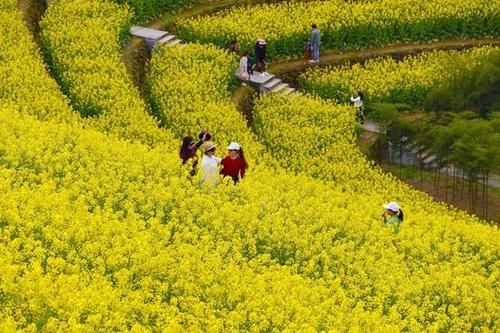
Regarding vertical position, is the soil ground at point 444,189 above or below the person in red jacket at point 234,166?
below

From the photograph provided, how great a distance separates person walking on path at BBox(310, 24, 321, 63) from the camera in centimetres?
3761

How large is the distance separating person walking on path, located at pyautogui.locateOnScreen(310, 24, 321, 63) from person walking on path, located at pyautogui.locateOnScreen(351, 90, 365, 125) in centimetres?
460

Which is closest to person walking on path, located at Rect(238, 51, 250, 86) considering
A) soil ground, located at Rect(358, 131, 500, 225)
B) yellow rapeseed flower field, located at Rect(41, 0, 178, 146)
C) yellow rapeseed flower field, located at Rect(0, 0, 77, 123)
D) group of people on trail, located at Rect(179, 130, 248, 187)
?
yellow rapeseed flower field, located at Rect(41, 0, 178, 146)

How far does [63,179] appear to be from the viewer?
1891 centimetres

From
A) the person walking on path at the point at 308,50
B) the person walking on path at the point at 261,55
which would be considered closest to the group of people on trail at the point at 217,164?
the person walking on path at the point at 261,55

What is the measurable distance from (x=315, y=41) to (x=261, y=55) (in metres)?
3.69

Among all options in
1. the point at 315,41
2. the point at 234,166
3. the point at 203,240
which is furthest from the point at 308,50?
the point at 203,240

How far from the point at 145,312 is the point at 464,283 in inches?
320

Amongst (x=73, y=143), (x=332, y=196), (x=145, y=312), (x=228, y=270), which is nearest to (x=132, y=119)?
(x=73, y=143)

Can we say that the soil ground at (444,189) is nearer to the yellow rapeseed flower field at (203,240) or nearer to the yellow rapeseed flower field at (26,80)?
the yellow rapeseed flower field at (203,240)

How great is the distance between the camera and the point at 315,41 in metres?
38.0

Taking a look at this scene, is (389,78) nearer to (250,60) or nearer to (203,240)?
(250,60)

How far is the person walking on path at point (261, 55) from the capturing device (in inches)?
1393

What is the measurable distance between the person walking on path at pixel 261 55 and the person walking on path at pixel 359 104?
4.24m
